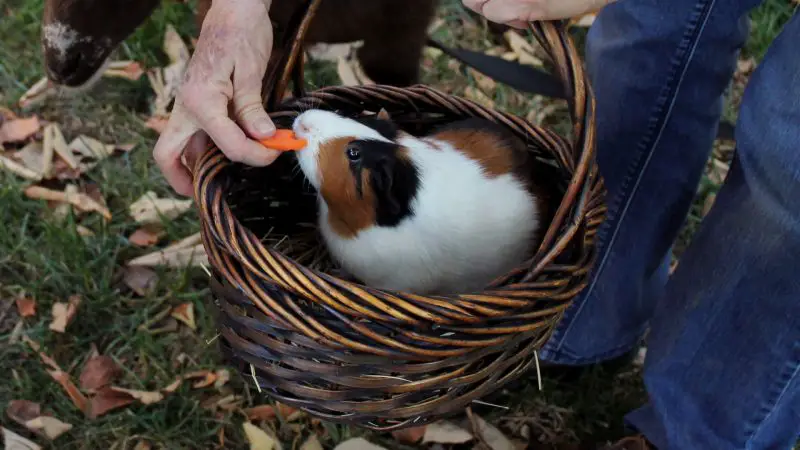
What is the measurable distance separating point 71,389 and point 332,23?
0.80 meters

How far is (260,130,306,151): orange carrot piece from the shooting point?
957 mm

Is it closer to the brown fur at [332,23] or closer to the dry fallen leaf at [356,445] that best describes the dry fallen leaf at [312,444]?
the dry fallen leaf at [356,445]

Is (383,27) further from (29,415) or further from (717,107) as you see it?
(29,415)

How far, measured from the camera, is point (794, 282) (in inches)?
35.4

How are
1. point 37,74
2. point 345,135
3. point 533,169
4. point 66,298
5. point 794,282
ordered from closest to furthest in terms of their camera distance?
point 794,282 → point 345,135 → point 533,169 → point 66,298 → point 37,74

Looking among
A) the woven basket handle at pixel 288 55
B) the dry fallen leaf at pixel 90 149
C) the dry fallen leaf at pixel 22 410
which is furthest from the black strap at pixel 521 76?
the dry fallen leaf at pixel 22 410

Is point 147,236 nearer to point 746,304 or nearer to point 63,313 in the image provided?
point 63,313

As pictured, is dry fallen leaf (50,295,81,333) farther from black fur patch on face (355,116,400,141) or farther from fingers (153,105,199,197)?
black fur patch on face (355,116,400,141)

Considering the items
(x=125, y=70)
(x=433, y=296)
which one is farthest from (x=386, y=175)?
(x=125, y=70)

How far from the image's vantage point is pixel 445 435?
1.34m

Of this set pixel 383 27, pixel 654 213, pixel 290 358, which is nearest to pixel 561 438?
pixel 654 213

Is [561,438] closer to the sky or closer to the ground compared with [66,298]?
closer to the ground

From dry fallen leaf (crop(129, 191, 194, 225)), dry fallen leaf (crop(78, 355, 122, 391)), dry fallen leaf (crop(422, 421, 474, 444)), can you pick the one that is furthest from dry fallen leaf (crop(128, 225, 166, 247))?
dry fallen leaf (crop(422, 421, 474, 444))

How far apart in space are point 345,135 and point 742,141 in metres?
0.51
